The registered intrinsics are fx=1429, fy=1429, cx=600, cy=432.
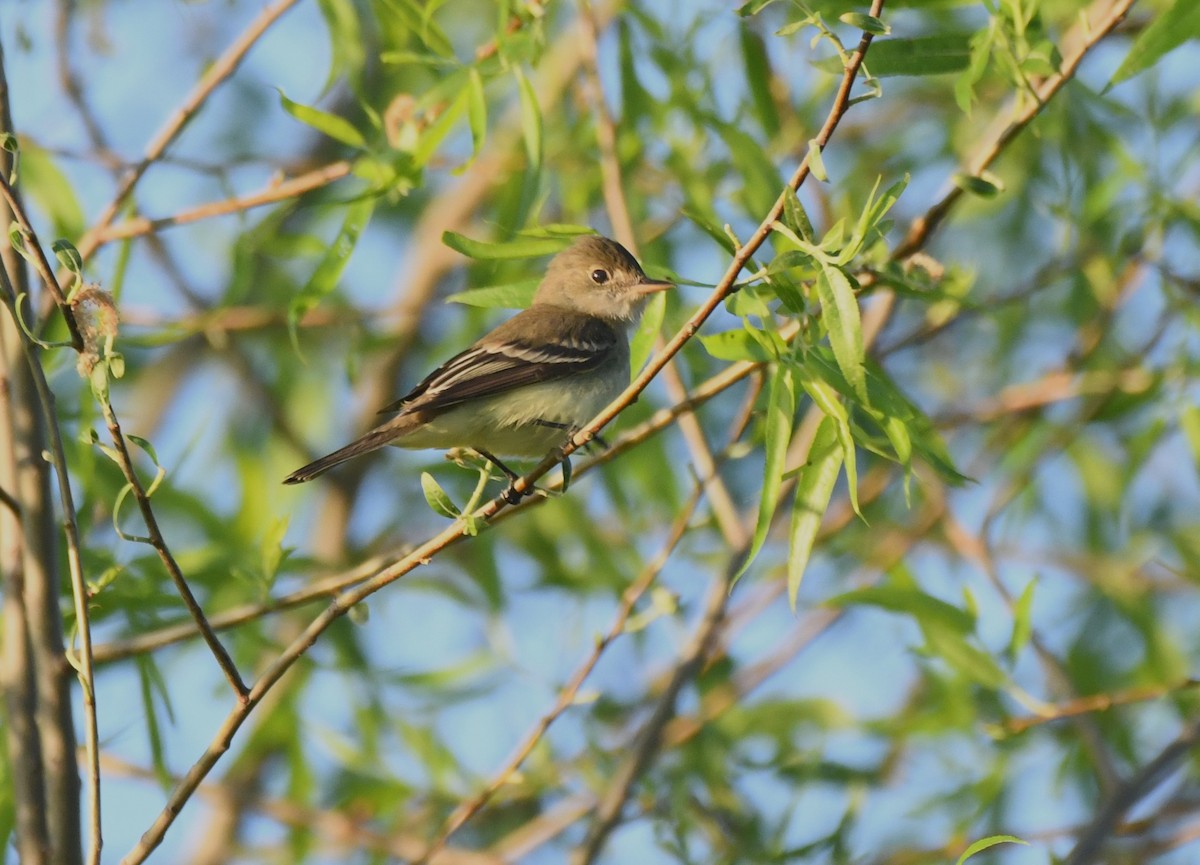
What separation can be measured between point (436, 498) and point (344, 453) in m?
1.18

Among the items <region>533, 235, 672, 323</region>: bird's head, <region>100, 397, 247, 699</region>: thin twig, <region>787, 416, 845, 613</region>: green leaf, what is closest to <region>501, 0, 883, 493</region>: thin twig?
<region>787, 416, 845, 613</region>: green leaf

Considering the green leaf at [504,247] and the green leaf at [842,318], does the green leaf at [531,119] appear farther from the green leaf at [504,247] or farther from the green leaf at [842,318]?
the green leaf at [842,318]

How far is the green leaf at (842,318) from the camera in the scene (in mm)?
2289

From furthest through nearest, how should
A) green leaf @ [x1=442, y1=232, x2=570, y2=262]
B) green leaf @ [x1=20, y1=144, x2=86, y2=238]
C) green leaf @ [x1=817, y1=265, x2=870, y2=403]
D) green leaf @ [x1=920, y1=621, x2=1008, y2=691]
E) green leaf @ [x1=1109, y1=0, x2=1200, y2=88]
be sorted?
green leaf @ [x1=20, y1=144, x2=86, y2=238]
green leaf @ [x1=920, y1=621, x2=1008, y2=691]
green leaf @ [x1=1109, y1=0, x2=1200, y2=88]
green leaf @ [x1=442, y1=232, x2=570, y2=262]
green leaf @ [x1=817, y1=265, x2=870, y2=403]

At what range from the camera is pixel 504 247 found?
10.1 ft

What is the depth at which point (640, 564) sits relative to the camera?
5137 millimetres

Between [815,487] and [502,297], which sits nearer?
[815,487]

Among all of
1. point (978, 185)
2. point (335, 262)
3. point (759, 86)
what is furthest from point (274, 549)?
point (759, 86)

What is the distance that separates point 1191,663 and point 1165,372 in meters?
1.49

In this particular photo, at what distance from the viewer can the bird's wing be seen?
400cm

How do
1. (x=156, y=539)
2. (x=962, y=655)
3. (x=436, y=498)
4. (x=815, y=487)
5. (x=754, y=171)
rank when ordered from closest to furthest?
(x=156, y=539) < (x=436, y=498) < (x=815, y=487) < (x=754, y=171) < (x=962, y=655)

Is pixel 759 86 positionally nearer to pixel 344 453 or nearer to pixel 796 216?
pixel 344 453

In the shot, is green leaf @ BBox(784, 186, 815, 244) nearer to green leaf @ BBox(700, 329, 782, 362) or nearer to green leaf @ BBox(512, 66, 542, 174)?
green leaf @ BBox(700, 329, 782, 362)

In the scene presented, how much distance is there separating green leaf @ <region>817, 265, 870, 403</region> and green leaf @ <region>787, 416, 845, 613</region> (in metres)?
0.36
